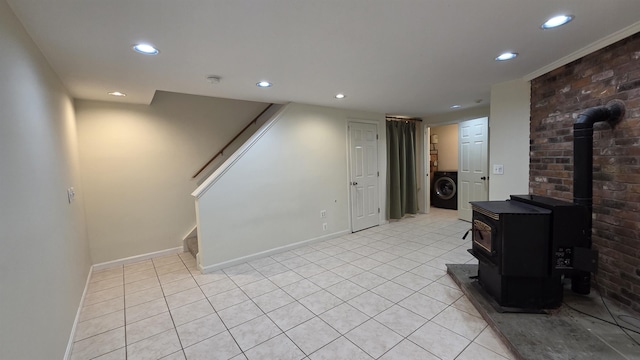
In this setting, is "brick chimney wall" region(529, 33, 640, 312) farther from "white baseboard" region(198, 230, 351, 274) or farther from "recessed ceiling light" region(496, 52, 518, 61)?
"white baseboard" region(198, 230, 351, 274)

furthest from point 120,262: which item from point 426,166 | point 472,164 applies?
point 472,164

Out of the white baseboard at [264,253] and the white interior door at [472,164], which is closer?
the white baseboard at [264,253]

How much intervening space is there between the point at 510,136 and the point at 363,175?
2313 millimetres

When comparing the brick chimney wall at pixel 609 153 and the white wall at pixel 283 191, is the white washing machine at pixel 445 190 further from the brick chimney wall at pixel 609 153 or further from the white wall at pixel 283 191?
the brick chimney wall at pixel 609 153

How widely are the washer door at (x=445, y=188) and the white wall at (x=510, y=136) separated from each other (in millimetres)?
3111

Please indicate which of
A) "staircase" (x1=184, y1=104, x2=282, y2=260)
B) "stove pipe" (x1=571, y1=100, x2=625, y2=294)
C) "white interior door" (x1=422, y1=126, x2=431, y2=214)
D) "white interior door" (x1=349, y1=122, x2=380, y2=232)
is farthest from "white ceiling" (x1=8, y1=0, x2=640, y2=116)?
"white interior door" (x1=422, y1=126, x2=431, y2=214)

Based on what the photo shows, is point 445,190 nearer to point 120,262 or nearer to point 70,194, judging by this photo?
point 120,262

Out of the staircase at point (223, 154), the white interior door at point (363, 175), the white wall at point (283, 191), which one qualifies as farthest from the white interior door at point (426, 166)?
the staircase at point (223, 154)

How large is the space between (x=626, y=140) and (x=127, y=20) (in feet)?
11.6

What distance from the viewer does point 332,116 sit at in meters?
4.35

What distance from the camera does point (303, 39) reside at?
1.84 metres

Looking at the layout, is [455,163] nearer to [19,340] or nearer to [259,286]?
[259,286]

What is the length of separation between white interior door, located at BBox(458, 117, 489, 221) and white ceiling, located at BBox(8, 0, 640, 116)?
2.14 meters

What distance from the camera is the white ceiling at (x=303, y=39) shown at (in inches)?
→ 57.7
